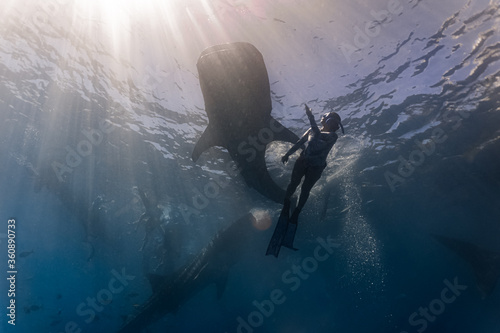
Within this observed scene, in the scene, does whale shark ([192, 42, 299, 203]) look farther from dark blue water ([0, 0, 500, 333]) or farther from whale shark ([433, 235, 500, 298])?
whale shark ([433, 235, 500, 298])

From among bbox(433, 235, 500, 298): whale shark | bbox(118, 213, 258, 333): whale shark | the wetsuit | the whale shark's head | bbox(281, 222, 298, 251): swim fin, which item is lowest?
bbox(433, 235, 500, 298): whale shark

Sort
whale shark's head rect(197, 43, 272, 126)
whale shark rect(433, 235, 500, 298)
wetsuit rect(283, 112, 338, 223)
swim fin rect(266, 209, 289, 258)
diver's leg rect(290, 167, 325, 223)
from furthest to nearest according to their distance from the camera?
whale shark rect(433, 235, 500, 298) → swim fin rect(266, 209, 289, 258) → diver's leg rect(290, 167, 325, 223) → wetsuit rect(283, 112, 338, 223) → whale shark's head rect(197, 43, 272, 126)

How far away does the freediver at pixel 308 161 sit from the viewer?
5855 mm

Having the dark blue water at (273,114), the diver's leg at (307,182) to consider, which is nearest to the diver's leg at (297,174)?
the diver's leg at (307,182)

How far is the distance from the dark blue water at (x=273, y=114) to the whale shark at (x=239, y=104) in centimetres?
332

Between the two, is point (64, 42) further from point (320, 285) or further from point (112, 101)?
point (320, 285)

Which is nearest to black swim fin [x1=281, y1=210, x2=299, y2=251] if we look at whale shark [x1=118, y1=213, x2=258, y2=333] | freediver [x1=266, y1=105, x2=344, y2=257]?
freediver [x1=266, y1=105, x2=344, y2=257]

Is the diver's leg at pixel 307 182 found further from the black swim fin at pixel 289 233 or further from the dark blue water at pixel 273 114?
the dark blue water at pixel 273 114

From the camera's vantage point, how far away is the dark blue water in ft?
29.1

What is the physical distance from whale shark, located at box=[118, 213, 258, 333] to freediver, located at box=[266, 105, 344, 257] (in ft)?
36.2

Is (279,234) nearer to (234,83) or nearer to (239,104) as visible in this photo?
(239,104)

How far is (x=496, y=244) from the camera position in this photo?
29.5 meters

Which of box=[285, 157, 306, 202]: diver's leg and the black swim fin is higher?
box=[285, 157, 306, 202]: diver's leg

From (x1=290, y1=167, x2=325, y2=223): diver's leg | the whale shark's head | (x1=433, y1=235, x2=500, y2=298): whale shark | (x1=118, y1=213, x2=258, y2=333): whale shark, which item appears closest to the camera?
the whale shark's head
